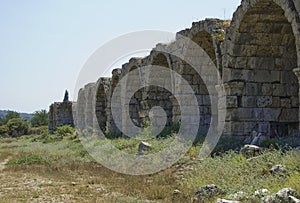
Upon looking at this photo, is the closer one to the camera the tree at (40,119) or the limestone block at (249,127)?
the limestone block at (249,127)

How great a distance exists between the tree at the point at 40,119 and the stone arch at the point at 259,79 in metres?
47.7

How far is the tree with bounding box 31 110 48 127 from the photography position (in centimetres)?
5572

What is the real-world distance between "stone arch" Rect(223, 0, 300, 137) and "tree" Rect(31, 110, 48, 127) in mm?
47688

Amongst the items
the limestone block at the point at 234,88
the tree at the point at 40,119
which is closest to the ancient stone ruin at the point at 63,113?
the tree at the point at 40,119

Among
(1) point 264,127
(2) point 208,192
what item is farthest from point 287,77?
(2) point 208,192

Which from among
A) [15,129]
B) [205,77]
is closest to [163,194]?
[205,77]

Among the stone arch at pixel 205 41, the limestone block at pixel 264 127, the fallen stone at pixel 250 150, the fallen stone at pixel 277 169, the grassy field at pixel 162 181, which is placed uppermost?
the stone arch at pixel 205 41

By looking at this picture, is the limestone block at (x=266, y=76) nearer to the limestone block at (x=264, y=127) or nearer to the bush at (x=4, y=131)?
the limestone block at (x=264, y=127)

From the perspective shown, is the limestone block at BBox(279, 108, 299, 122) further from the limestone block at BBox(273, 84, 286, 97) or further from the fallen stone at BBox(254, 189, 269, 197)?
the fallen stone at BBox(254, 189, 269, 197)

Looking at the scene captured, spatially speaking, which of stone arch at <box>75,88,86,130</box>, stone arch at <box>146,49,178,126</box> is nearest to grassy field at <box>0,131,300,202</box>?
stone arch at <box>146,49,178,126</box>

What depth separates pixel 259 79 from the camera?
34.5 feet

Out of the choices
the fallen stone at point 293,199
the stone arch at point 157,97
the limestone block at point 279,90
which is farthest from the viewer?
the stone arch at point 157,97

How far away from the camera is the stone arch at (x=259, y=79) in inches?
404

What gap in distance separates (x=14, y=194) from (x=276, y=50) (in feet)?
22.8
